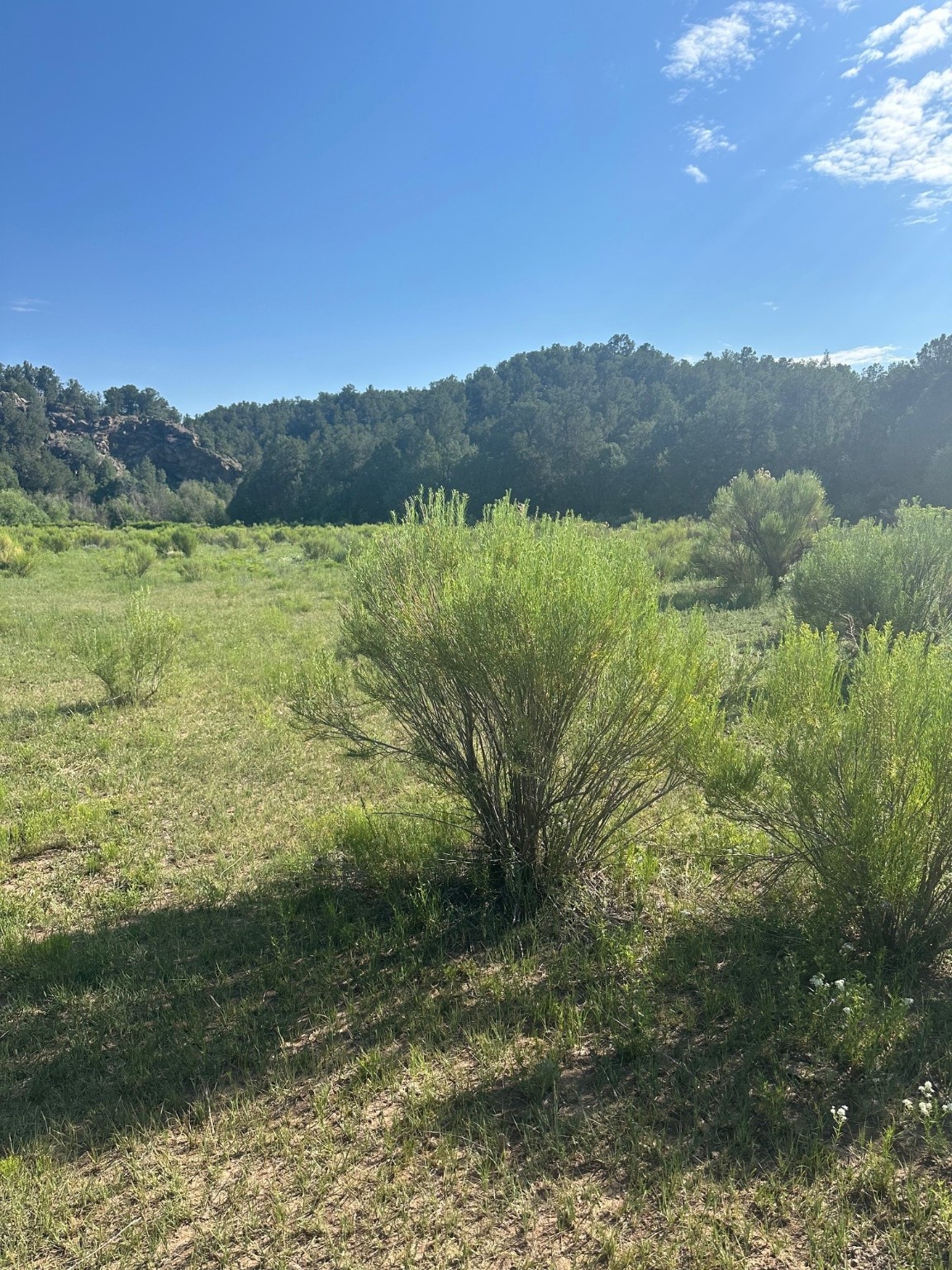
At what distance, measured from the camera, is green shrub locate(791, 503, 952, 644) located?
8.59 m

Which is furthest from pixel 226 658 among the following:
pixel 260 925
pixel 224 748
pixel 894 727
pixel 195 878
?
pixel 894 727

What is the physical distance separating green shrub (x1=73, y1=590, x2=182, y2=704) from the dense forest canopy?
107ft

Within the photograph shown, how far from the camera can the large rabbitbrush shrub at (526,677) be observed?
11.1 feet

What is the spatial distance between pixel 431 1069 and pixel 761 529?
1499 cm

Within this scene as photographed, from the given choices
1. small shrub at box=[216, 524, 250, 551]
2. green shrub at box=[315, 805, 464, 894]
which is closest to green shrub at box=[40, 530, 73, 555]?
small shrub at box=[216, 524, 250, 551]

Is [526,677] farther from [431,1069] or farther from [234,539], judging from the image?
[234,539]

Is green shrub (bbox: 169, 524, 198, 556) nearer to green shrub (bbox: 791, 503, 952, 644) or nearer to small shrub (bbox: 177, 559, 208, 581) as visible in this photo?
small shrub (bbox: 177, 559, 208, 581)

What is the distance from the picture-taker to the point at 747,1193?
2135 millimetres

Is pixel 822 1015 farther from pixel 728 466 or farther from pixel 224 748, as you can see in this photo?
pixel 728 466

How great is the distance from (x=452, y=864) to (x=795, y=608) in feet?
26.5

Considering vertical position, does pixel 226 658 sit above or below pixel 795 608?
below

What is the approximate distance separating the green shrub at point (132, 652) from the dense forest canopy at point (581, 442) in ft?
107

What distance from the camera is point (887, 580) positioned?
8.79 meters

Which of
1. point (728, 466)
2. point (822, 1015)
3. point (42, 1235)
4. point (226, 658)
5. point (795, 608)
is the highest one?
point (728, 466)
